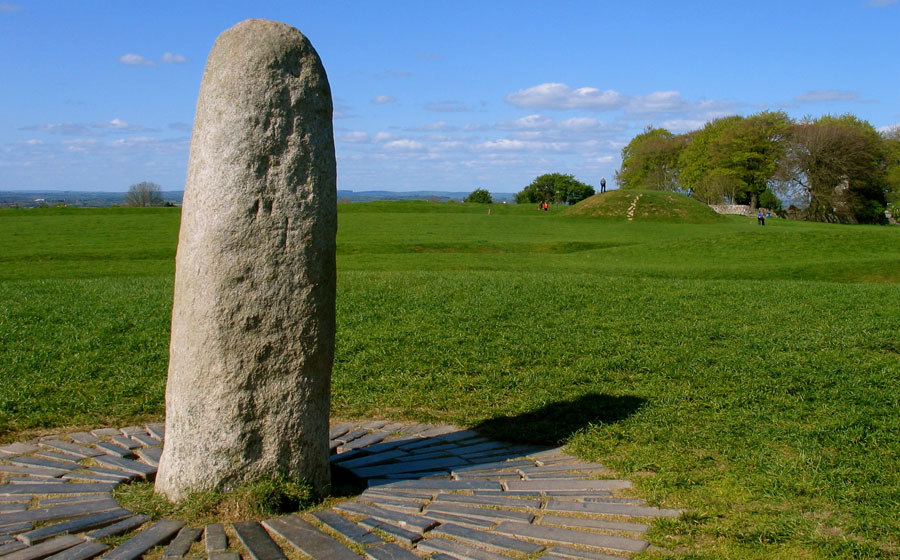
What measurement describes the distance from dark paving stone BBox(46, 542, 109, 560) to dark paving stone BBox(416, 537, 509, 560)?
1.73m

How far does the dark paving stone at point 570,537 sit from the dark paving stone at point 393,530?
0.49m

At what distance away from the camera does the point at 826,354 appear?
354 inches

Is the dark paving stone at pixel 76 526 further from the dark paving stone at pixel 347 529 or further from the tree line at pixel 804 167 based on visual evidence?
the tree line at pixel 804 167

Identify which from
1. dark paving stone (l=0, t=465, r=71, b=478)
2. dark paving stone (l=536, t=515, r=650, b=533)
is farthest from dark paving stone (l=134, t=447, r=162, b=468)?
dark paving stone (l=536, t=515, r=650, b=533)

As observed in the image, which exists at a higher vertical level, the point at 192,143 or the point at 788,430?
the point at 192,143

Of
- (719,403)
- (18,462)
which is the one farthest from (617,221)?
(18,462)

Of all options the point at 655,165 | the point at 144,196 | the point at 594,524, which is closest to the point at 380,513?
the point at 594,524

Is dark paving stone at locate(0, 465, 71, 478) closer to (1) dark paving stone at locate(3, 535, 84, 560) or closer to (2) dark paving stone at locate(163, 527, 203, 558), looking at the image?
(1) dark paving stone at locate(3, 535, 84, 560)

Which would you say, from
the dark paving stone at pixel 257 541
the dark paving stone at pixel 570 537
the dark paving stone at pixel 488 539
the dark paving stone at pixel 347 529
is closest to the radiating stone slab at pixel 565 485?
the dark paving stone at pixel 570 537

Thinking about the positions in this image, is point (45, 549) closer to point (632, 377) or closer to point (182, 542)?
point (182, 542)

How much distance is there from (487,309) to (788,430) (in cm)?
565

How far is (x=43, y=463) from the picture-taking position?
5.78 meters

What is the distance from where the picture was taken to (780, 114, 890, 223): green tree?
70.4 metres

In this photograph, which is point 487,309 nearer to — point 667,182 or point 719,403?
point 719,403
